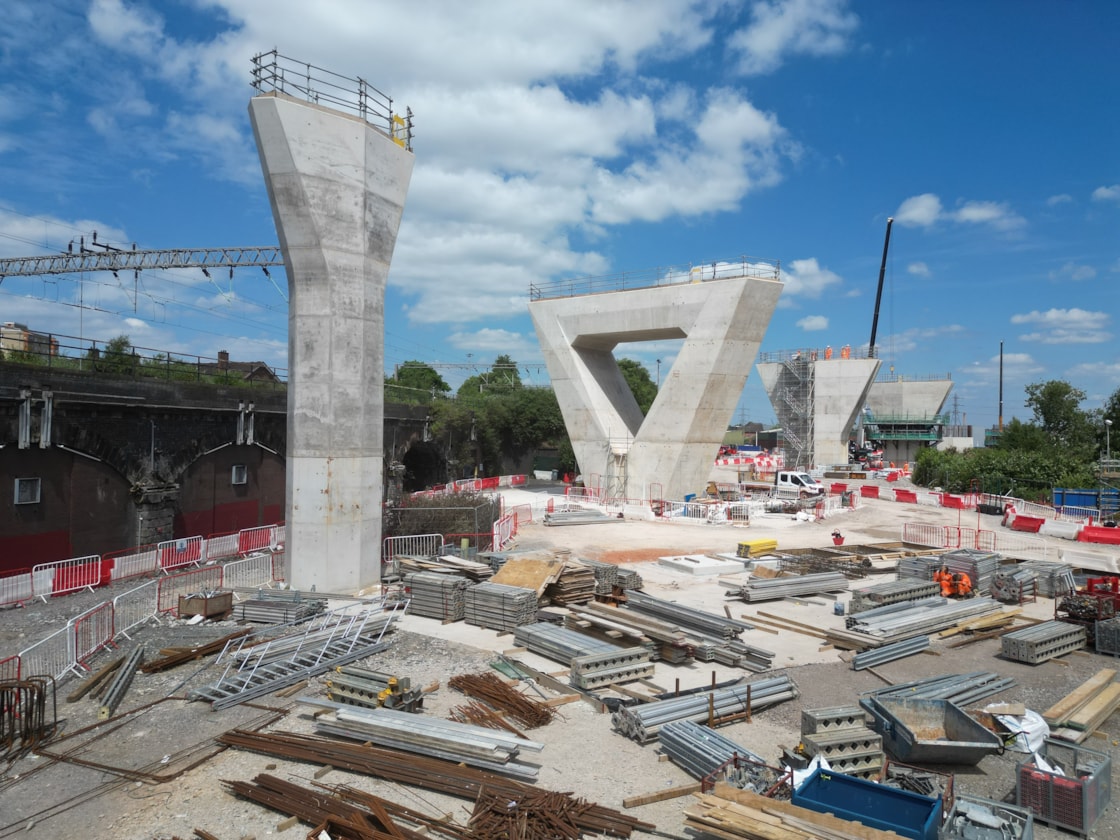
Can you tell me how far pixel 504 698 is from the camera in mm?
11062

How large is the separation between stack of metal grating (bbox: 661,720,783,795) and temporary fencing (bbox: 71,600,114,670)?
1064 centimetres

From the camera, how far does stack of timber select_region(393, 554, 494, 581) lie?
59.0 feet

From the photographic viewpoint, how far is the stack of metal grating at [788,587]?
714 inches

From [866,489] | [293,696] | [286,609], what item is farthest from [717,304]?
[293,696]

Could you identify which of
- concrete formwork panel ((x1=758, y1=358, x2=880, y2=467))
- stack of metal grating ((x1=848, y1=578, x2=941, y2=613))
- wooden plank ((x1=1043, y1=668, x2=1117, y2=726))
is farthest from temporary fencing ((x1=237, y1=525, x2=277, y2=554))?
concrete formwork panel ((x1=758, y1=358, x2=880, y2=467))

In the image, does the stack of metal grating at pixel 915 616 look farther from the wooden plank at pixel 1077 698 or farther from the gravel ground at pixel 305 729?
the wooden plank at pixel 1077 698

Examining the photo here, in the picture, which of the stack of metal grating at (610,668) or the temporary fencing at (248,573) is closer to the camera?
the stack of metal grating at (610,668)

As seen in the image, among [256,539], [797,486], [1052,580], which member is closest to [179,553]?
[256,539]

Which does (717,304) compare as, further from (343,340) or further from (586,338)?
(343,340)

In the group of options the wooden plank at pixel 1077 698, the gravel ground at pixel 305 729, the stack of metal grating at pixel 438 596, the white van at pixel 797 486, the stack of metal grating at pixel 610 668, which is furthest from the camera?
the white van at pixel 797 486

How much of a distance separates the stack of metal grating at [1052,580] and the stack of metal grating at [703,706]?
11.7 metres

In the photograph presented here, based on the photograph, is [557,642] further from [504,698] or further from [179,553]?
[179,553]

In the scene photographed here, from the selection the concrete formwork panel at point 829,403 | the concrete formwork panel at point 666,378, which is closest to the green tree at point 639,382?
the concrete formwork panel at point 829,403

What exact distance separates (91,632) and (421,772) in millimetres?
9089
